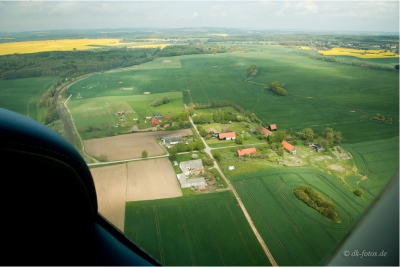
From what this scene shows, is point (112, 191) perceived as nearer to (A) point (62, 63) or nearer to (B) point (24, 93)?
(B) point (24, 93)

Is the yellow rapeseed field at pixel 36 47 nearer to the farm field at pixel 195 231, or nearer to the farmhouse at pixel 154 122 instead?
the farmhouse at pixel 154 122

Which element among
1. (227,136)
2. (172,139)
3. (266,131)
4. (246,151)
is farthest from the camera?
(266,131)

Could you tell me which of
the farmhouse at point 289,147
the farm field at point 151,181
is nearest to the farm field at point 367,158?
the farmhouse at point 289,147

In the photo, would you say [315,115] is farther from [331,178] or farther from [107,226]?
[107,226]

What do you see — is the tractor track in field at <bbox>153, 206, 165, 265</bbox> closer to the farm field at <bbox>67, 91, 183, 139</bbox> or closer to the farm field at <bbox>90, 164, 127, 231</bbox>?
the farm field at <bbox>90, 164, 127, 231</bbox>

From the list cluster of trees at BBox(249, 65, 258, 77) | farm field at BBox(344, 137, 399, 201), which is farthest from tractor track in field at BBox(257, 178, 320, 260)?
cluster of trees at BBox(249, 65, 258, 77)

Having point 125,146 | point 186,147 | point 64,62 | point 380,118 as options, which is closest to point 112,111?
point 125,146
